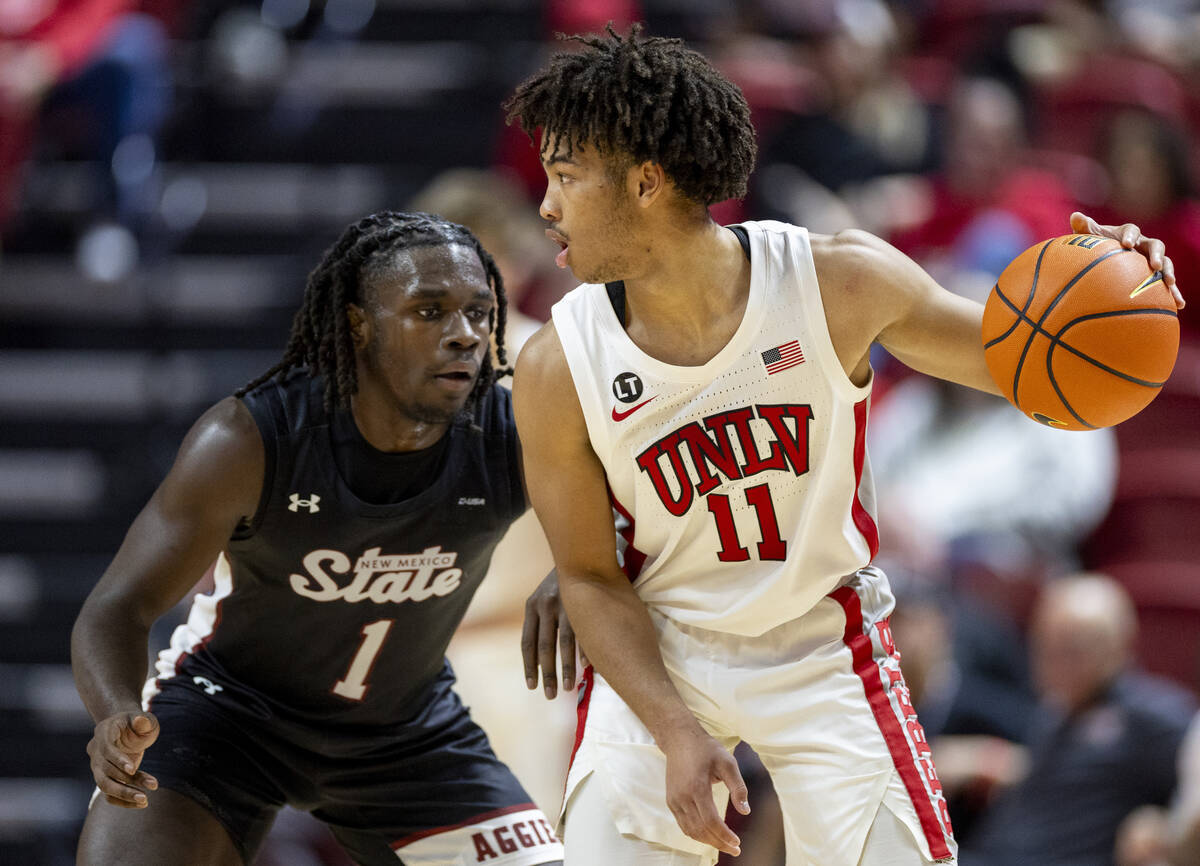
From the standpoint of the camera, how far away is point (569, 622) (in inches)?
131

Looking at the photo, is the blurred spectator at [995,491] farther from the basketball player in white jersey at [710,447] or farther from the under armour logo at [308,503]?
the under armour logo at [308,503]

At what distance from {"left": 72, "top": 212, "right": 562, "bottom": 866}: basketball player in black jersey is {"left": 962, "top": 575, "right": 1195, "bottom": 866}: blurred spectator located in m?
2.50

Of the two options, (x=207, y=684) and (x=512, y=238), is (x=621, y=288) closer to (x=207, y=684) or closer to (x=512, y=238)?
(x=207, y=684)

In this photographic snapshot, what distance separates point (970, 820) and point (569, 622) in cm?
297

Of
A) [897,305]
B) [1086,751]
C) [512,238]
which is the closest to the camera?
[897,305]

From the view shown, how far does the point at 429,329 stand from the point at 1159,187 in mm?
4698

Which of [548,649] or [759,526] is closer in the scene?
[759,526]

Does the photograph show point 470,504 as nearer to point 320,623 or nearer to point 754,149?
point 320,623

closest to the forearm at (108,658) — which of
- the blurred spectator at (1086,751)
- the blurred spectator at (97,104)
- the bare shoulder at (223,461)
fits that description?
the bare shoulder at (223,461)

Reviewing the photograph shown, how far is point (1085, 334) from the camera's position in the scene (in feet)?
9.77

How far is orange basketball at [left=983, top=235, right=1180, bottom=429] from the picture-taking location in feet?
9.72

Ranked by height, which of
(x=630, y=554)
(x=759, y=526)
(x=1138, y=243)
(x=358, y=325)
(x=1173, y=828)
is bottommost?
(x=1173, y=828)

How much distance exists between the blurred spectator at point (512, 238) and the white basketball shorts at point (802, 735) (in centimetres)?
155

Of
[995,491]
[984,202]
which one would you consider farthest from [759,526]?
[984,202]
